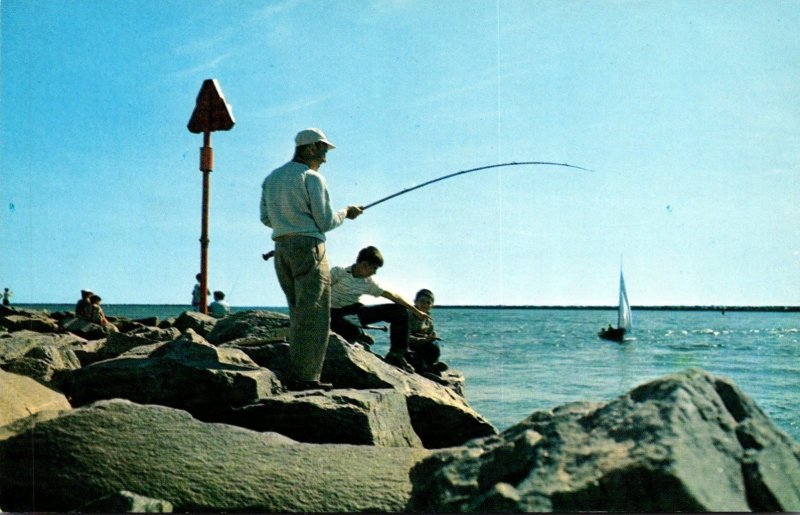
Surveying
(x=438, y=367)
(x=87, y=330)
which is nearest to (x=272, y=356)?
(x=438, y=367)

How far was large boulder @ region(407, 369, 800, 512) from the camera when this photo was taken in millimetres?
2068

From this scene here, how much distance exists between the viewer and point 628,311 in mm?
35281

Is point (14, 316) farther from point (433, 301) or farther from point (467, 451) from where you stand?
point (467, 451)

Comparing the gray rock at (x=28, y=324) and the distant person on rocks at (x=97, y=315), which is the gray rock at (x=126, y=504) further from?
the gray rock at (x=28, y=324)

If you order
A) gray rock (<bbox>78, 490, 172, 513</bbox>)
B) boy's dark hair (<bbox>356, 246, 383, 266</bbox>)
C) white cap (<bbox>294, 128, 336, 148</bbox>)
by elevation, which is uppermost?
white cap (<bbox>294, 128, 336, 148</bbox>)

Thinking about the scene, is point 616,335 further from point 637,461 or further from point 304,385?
point 637,461

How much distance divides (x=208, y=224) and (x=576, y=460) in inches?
248

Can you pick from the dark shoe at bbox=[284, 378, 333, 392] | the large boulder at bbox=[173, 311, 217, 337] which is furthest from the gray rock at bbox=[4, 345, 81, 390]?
the large boulder at bbox=[173, 311, 217, 337]

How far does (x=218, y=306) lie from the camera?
38.8 ft

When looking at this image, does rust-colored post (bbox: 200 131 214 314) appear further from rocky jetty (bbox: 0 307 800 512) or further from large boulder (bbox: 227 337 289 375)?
rocky jetty (bbox: 0 307 800 512)

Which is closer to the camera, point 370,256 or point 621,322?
point 370,256

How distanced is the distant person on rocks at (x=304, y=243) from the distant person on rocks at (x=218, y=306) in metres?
7.61

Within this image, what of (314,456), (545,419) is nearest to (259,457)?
(314,456)

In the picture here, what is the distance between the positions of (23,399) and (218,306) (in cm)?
827
